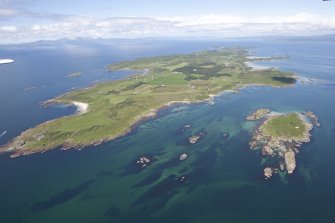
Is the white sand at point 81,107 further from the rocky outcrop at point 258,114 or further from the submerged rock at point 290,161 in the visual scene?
the submerged rock at point 290,161

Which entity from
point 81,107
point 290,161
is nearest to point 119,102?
point 81,107

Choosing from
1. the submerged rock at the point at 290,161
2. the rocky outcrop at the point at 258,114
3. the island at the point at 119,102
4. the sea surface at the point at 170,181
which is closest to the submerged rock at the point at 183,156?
the sea surface at the point at 170,181

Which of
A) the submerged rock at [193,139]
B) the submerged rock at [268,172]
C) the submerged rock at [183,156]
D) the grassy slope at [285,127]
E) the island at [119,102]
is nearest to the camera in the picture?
the submerged rock at [268,172]

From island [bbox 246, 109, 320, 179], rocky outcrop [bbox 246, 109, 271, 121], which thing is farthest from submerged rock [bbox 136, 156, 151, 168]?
rocky outcrop [bbox 246, 109, 271, 121]

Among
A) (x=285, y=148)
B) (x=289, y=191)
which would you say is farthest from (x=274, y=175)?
(x=285, y=148)

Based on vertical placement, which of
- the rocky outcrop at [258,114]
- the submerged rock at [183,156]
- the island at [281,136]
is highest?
the island at [281,136]

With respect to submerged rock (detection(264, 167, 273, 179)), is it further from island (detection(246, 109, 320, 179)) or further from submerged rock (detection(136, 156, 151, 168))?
submerged rock (detection(136, 156, 151, 168))

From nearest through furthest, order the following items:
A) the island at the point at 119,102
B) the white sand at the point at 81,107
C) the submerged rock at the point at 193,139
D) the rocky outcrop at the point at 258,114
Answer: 1. the submerged rock at the point at 193,139
2. the island at the point at 119,102
3. the rocky outcrop at the point at 258,114
4. the white sand at the point at 81,107
